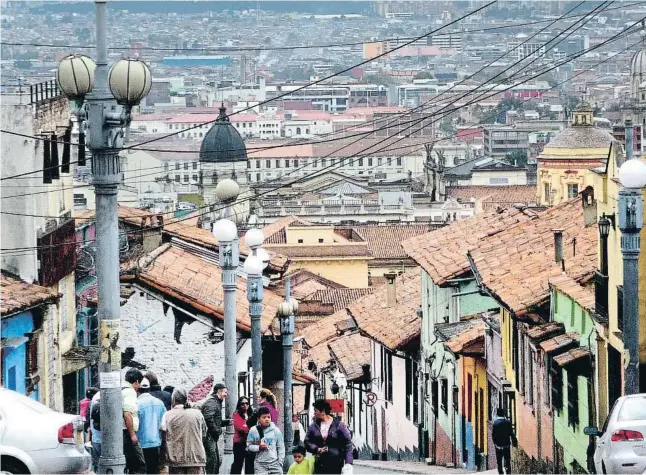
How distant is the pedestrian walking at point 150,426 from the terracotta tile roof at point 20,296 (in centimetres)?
804

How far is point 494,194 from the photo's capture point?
158625 millimetres

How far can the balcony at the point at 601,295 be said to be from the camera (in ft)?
70.4

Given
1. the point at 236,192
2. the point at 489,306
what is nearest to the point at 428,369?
the point at 489,306

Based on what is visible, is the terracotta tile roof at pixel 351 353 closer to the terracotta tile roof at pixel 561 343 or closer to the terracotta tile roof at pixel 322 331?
the terracotta tile roof at pixel 322 331

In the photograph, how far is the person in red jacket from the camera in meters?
19.4

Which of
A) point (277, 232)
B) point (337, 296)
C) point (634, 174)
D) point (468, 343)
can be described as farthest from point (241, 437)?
point (277, 232)

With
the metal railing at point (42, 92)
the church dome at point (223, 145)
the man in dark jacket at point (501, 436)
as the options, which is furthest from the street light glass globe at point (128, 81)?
the church dome at point (223, 145)

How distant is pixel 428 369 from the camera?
3803 centimetres

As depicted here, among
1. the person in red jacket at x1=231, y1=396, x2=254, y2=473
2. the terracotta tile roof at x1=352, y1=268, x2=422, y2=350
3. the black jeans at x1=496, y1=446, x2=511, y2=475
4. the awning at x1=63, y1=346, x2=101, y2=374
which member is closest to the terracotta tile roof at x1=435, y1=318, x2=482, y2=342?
the terracotta tile roof at x1=352, y1=268, x2=422, y2=350

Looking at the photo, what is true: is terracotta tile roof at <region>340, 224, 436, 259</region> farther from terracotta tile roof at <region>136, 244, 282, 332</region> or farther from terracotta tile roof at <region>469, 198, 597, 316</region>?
terracotta tile roof at <region>469, 198, 597, 316</region>

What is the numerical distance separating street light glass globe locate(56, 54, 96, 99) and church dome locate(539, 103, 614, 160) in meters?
83.5

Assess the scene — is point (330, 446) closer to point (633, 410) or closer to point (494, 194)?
point (633, 410)

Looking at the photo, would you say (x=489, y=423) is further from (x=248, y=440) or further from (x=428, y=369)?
(x=248, y=440)

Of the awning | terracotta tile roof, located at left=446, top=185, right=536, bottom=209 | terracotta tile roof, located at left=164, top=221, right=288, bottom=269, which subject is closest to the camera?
the awning
